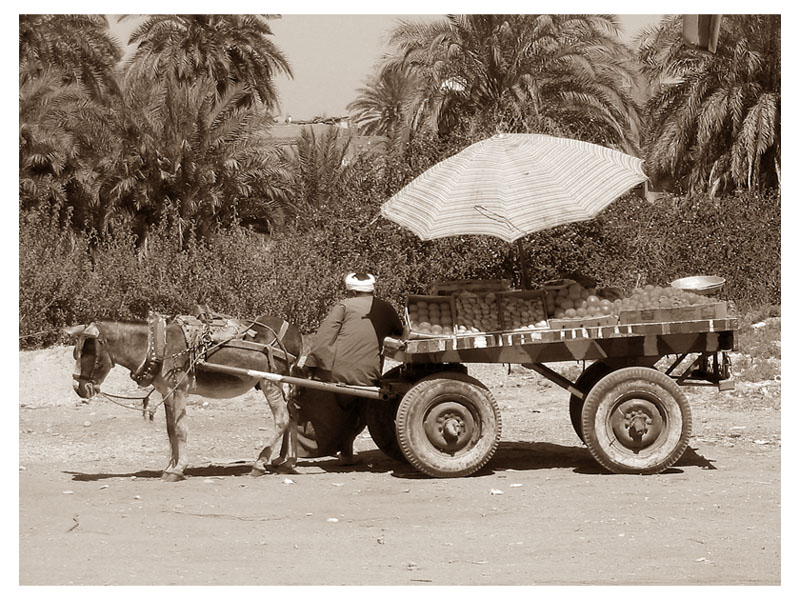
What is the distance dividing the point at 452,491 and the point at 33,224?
14139mm

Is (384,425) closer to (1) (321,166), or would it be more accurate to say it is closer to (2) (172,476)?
(2) (172,476)

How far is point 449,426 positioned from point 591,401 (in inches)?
48.5

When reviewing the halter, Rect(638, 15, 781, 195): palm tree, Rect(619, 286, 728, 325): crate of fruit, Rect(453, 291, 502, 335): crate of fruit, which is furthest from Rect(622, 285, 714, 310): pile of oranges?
Rect(638, 15, 781, 195): palm tree

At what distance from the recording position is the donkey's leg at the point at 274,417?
10883 mm

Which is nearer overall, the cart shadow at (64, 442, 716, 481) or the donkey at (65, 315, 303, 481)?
the donkey at (65, 315, 303, 481)

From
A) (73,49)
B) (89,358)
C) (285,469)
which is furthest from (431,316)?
(73,49)

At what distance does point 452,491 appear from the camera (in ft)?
33.1

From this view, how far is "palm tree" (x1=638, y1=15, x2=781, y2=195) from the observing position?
27969 mm

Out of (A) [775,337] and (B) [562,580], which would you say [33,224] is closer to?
(A) [775,337]

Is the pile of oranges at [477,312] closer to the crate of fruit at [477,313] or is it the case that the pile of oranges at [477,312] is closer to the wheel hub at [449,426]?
the crate of fruit at [477,313]

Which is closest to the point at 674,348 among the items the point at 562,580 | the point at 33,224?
the point at 562,580

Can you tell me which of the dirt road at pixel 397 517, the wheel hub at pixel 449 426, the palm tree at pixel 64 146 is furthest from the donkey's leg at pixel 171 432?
the palm tree at pixel 64 146

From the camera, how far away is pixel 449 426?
34.0 feet

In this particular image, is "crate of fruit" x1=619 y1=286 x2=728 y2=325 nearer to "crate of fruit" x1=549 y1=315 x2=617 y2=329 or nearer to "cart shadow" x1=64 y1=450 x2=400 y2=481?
"crate of fruit" x1=549 y1=315 x2=617 y2=329
